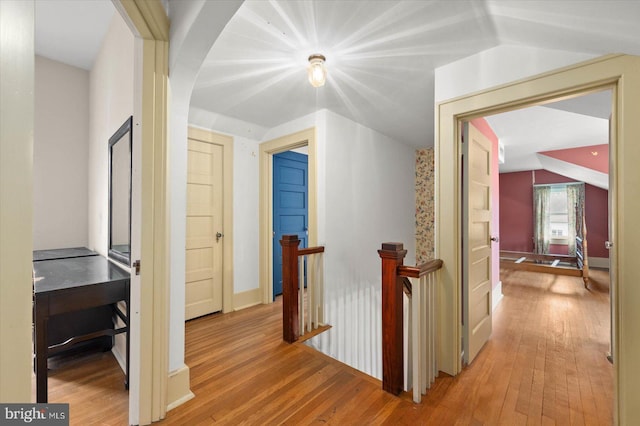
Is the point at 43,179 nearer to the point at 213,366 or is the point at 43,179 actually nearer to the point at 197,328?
the point at 197,328

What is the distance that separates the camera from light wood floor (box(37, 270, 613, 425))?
1.54 metres

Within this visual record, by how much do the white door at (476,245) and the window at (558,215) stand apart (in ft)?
17.9

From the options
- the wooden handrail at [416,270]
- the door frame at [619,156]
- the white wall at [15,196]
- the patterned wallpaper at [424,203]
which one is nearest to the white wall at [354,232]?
the patterned wallpaper at [424,203]

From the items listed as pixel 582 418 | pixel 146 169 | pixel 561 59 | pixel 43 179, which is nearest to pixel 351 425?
Answer: pixel 582 418

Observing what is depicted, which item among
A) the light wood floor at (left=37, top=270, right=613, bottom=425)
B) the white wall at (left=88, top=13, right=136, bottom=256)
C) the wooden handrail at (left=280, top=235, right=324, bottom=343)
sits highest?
the white wall at (left=88, top=13, right=136, bottom=256)

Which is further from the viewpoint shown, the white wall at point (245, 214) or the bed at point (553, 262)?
the bed at point (553, 262)

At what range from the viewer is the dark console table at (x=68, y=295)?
142 cm

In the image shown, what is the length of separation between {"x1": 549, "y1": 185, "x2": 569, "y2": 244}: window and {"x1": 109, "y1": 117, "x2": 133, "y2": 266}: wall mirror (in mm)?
8187

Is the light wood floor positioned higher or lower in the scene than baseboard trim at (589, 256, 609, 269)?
lower

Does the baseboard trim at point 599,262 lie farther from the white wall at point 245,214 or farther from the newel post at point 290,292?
the white wall at point 245,214

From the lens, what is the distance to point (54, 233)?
2797 millimetres

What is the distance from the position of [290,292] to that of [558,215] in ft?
23.3

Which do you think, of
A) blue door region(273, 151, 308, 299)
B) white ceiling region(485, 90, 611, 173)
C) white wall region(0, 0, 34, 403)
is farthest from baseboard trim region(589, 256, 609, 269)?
white wall region(0, 0, 34, 403)

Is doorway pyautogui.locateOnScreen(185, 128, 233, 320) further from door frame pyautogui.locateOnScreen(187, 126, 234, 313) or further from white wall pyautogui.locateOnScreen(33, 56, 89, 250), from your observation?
white wall pyautogui.locateOnScreen(33, 56, 89, 250)
